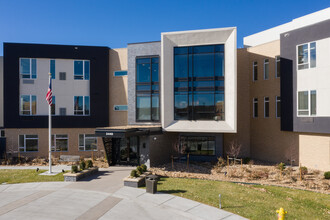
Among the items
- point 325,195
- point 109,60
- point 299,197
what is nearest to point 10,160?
point 109,60

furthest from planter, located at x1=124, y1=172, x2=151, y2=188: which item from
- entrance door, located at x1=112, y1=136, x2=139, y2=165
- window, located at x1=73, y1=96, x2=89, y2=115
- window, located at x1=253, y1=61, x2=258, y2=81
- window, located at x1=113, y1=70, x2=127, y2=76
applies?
window, located at x1=253, y1=61, x2=258, y2=81

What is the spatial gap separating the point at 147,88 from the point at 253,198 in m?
14.2

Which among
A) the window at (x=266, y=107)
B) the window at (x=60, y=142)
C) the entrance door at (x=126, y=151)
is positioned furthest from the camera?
the window at (x=60, y=142)

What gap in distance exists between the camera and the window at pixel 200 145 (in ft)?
80.2

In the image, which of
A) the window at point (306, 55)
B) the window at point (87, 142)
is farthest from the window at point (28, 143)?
the window at point (306, 55)

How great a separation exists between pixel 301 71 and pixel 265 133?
7.28 m

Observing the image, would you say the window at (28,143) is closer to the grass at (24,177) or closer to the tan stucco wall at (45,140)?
the tan stucco wall at (45,140)

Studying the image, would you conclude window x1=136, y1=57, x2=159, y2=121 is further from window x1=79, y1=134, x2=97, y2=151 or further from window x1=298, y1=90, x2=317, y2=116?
window x1=298, y1=90, x2=317, y2=116

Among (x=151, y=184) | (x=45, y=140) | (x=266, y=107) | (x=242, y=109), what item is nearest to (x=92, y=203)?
(x=151, y=184)

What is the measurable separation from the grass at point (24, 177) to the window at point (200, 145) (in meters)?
13.0

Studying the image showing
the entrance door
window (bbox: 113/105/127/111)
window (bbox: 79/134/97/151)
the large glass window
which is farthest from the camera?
window (bbox: 113/105/127/111)

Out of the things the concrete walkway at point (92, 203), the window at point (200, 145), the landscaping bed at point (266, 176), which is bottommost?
the landscaping bed at point (266, 176)

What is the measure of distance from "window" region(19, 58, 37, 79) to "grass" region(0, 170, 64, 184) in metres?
10.6

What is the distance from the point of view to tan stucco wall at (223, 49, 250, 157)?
2498 cm
